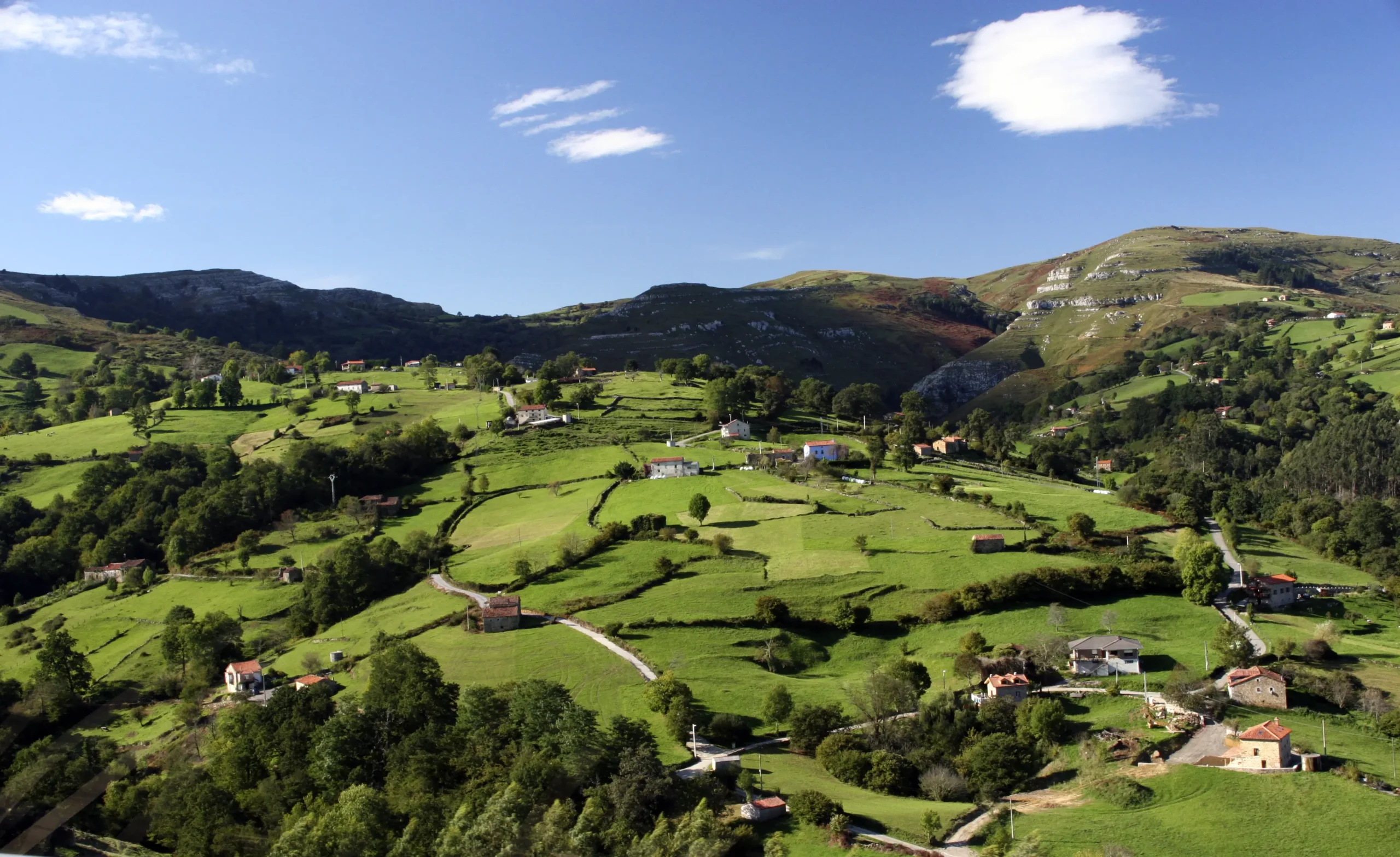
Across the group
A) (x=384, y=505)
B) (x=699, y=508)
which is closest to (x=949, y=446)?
(x=699, y=508)

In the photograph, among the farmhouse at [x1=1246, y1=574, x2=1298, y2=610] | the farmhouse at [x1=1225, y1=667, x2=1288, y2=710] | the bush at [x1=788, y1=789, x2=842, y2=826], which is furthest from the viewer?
the farmhouse at [x1=1246, y1=574, x2=1298, y2=610]

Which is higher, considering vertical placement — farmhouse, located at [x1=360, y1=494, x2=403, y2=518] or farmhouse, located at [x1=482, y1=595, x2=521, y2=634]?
farmhouse, located at [x1=360, y1=494, x2=403, y2=518]

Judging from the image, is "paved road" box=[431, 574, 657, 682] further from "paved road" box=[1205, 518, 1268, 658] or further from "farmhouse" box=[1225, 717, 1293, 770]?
"paved road" box=[1205, 518, 1268, 658]

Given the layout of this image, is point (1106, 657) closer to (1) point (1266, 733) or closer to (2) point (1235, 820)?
(1) point (1266, 733)

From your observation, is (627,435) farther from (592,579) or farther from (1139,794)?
(1139,794)

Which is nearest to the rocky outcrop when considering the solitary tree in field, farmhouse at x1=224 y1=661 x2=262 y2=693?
the solitary tree in field

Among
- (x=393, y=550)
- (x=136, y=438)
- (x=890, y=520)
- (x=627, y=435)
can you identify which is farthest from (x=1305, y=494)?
(x=136, y=438)
